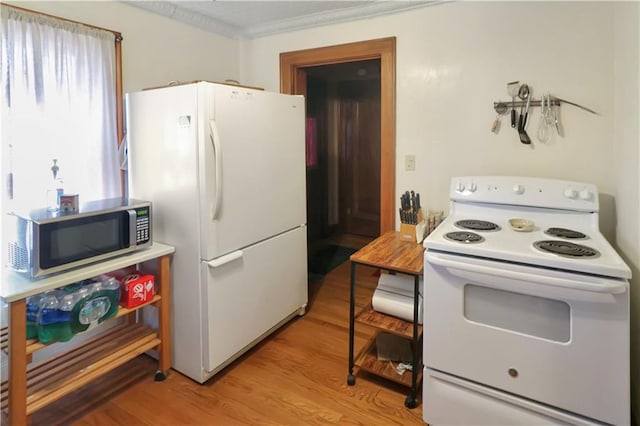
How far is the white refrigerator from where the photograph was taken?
1877 millimetres

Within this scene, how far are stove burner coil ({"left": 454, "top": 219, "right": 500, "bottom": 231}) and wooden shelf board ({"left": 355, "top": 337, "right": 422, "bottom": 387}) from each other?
768mm

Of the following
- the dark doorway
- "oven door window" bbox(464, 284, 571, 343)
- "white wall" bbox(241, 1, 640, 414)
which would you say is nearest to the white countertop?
"oven door window" bbox(464, 284, 571, 343)

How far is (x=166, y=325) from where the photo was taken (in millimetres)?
2031

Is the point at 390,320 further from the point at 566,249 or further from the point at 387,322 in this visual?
the point at 566,249

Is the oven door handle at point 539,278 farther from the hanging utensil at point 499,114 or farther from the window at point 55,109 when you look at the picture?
the window at point 55,109

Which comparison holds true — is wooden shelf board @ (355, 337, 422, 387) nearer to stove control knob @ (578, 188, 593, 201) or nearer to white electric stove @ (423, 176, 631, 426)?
white electric stove @ (423, 176, 631, 426)

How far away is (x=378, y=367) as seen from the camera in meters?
2.01

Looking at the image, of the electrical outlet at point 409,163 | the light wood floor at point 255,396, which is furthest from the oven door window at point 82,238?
the electrical outlet at point 409,163

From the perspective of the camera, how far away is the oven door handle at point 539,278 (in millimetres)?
1278

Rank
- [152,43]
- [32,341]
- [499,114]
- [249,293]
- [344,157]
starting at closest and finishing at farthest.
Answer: [32,341]
[249,293]
[499,114]
[152,43]
[344,157]

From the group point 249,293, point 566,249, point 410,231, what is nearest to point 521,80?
point 410,231

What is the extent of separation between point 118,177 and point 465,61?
7.39 ft

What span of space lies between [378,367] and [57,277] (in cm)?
156

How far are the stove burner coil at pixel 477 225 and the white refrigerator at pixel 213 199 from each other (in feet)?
3.51
